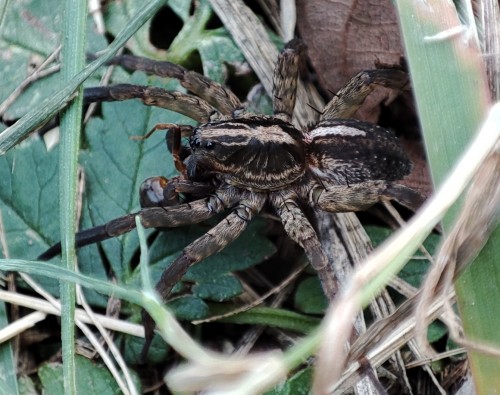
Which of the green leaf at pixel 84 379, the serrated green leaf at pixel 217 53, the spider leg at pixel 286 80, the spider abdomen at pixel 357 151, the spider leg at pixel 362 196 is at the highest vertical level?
the serrated green leaf at pixel 217 53

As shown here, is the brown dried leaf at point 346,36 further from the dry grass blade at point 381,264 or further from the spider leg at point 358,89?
the dry grass blade at point 381,264

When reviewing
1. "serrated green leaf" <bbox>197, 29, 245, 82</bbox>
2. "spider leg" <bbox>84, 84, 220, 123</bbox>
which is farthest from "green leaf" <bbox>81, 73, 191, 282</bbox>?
"serrated green leaf" <bbox>197, 29, 245, 82</bbox>

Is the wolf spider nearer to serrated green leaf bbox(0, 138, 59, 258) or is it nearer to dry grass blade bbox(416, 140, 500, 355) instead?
serrated green leaf bbox(0, 138, 59, 258)

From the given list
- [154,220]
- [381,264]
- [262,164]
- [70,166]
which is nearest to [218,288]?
[154,220]

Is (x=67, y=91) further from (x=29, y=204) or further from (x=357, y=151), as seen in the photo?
(x=357, y=151)

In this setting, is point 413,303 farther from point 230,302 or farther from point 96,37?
point 96,37

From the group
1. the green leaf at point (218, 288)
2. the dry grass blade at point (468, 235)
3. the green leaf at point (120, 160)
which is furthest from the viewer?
the green leaf at point (120, 160)

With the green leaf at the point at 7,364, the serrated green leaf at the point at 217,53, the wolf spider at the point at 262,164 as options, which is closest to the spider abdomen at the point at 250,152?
the wolf spider at the point at 262,164

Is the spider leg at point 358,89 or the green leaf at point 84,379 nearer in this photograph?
the green leaf at point 84,379
